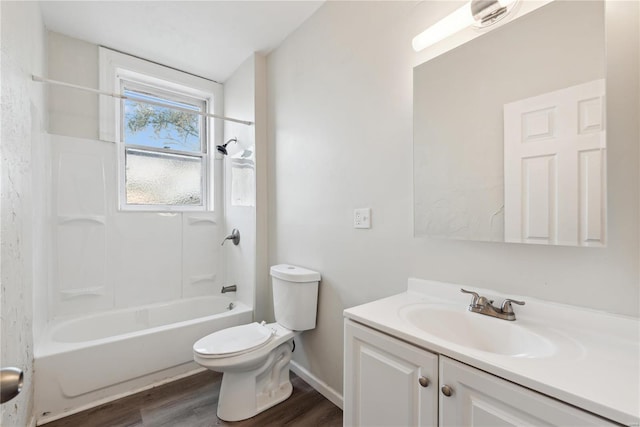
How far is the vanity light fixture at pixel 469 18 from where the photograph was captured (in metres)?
1.05

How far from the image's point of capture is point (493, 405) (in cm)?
70

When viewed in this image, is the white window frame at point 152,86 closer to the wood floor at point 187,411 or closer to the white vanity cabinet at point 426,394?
the wood floor at point 187,411

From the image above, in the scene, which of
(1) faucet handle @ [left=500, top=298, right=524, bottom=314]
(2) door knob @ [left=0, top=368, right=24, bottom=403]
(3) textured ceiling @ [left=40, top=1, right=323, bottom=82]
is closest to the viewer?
(2) door knob @ [left=0, top=368, right=24, bottom=403]

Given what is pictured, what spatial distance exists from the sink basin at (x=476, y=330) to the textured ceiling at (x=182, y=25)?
1.94 meters

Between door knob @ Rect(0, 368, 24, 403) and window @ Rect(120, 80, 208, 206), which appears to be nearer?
door knob @ Rect(0, 368, 24, 403)

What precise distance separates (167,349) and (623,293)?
93.3 inches

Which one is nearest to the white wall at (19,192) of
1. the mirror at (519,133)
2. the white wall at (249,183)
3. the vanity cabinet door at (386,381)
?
the vanity cabinet door at (386,381)

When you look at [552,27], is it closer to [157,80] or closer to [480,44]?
[480,44]

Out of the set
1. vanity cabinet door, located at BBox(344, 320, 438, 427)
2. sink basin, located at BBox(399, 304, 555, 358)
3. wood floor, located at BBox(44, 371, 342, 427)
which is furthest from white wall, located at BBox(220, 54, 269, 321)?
sink basin, located at BBox(399, 304, 555, 358)

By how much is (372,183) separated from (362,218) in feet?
0.66

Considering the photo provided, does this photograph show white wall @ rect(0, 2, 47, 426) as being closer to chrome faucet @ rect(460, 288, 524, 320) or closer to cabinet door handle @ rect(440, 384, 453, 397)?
cabinet door handle @ rect(440, 384, 453, 397)

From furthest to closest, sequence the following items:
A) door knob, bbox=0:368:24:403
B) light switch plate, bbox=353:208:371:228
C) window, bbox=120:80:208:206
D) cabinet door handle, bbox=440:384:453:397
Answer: window, bbox=120:80:208:206 → light switch plate, bbox=353:208:371:228 → cabinet door handle, bbox=440:384:453:397 → door knob, bbox=0:368:24:403

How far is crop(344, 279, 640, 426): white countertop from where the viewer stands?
1.90 feet

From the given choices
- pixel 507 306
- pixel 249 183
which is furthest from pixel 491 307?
pixel 249 183
